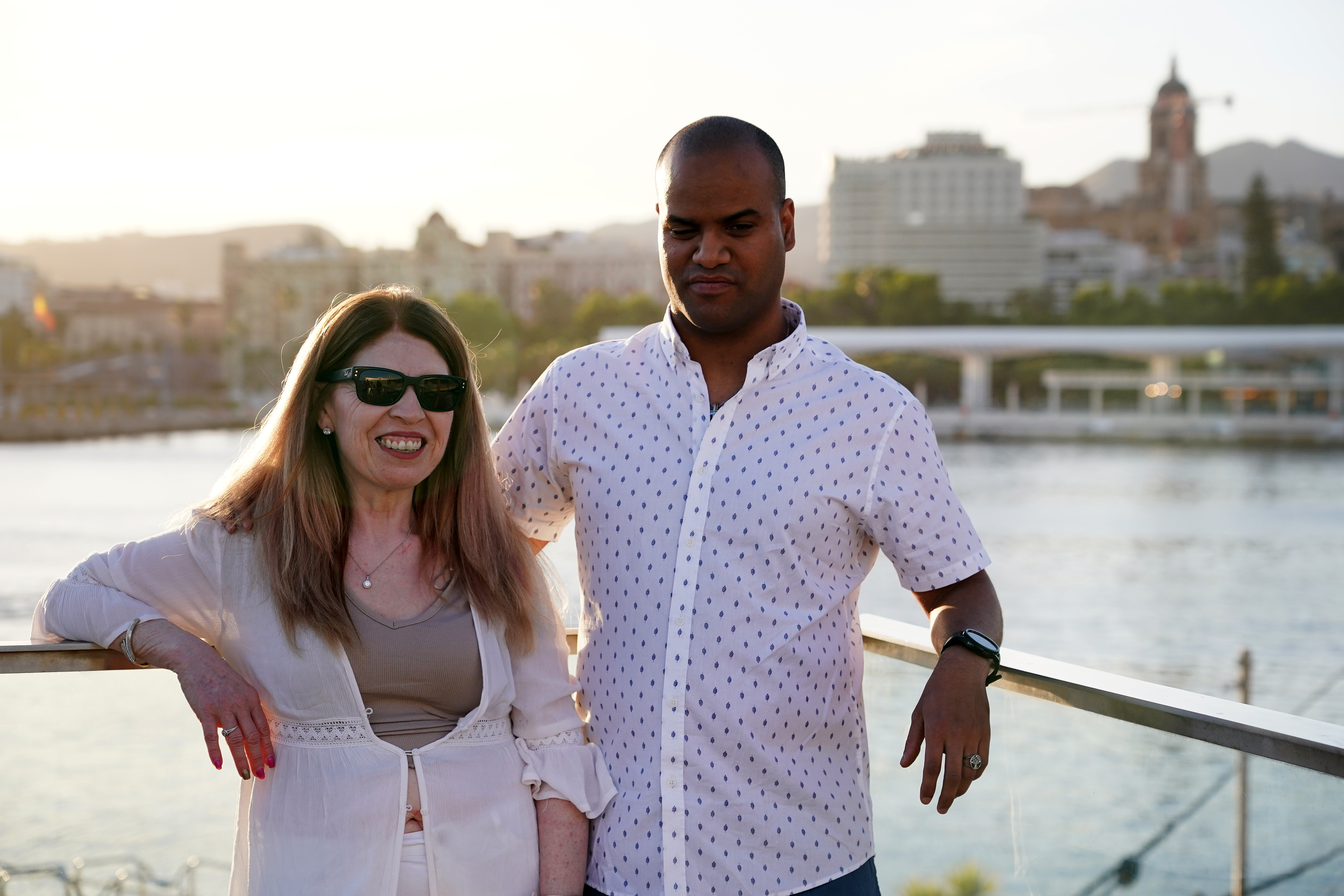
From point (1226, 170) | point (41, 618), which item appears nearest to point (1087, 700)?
point (41, 618)

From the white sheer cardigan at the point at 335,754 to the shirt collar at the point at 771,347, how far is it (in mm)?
413

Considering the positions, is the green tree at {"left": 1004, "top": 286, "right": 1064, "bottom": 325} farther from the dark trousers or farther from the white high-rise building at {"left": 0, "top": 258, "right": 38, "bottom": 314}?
the white high-rise building at {"left": 0, "top": 258, "right": 38, "bottom": 314}

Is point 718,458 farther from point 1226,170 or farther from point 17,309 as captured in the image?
point 1226,170

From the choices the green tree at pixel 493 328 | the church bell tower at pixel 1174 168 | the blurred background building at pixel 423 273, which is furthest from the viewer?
the church bell tower at pixel 1174 168

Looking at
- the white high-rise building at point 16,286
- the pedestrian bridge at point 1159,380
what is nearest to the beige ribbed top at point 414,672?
the pedestrian bridge at point 1159,380

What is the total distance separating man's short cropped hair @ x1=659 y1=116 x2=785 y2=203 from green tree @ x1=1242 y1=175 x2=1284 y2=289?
72434 mm

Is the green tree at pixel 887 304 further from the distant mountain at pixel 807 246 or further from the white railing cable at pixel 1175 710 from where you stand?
the white railing cable at pixel 1175 710

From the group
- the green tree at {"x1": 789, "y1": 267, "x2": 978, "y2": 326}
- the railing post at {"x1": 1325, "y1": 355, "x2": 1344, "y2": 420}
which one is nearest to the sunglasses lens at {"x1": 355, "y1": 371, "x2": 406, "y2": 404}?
the railing post at {"x1": 1325, "y1": 355, "x2": 1344, "y2": 420}

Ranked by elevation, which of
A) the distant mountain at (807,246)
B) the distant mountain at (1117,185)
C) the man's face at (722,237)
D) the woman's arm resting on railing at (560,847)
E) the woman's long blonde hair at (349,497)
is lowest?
the woman's arm resting on railing at (560,847)

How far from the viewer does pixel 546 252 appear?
347 ft

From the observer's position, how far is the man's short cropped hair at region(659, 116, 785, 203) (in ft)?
5.36

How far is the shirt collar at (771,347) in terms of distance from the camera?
166 centimetres

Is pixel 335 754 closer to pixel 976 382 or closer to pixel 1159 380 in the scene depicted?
pixel 976 382

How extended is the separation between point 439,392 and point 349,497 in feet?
0.58
